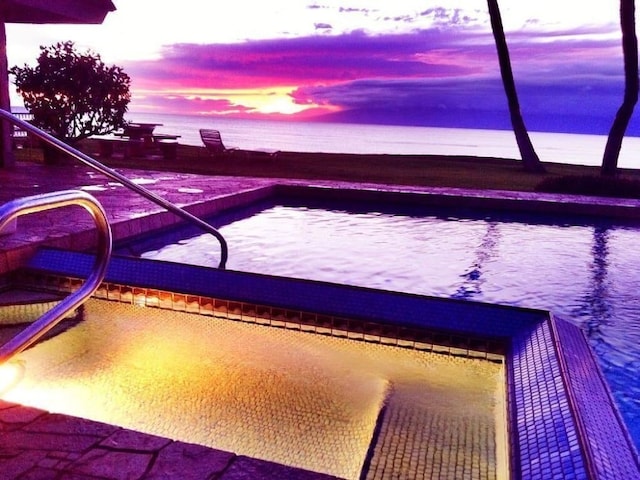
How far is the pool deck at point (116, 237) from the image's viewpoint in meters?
1.91

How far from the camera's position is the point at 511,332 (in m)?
3.72

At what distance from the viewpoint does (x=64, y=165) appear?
11.4 metres

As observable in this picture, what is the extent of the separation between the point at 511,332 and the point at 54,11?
9020 millimetres

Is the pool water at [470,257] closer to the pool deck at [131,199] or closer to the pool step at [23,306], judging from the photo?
the pool deck at [131,199]

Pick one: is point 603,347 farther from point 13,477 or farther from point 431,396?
point 13,477

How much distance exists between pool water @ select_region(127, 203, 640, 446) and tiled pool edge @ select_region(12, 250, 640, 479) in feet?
1.82

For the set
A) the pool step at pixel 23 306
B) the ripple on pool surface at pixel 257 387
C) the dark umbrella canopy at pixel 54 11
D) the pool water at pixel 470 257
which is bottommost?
the ripple on pool surface at pixel 257 387

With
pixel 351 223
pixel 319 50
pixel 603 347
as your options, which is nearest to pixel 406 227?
pixel 351 223

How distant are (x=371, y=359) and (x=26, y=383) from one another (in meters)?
1.99

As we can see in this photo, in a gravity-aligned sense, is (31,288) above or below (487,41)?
below

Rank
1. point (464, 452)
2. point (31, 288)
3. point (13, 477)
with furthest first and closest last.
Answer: point (31, 288)
point (464, 452)
point (13, 477)

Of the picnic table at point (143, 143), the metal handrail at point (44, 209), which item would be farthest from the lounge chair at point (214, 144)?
the metal handrail at point (44, 209)

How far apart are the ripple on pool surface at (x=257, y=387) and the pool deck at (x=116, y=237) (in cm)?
41

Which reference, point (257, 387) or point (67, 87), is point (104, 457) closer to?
point (257, 387)
